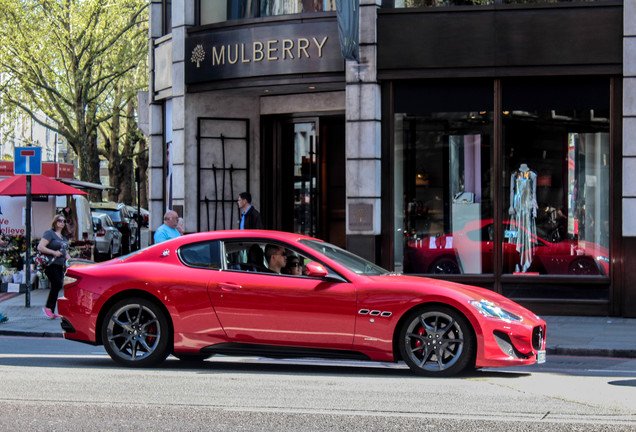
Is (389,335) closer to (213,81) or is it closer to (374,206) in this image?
(374,206)

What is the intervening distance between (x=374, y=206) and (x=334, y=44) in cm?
276

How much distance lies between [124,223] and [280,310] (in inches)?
889

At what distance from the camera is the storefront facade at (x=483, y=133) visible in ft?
50.2

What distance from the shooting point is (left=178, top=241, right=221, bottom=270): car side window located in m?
9.52

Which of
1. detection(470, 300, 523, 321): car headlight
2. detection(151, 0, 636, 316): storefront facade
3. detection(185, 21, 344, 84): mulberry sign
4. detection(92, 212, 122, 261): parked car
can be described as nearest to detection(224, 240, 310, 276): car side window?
detection(470, 300, 523, 321): car headlight

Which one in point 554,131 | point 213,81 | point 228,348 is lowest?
point 228,348

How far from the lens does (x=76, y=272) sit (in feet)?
32.1

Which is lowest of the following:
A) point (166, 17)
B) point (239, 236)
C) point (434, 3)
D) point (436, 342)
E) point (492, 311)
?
point (436, 342)

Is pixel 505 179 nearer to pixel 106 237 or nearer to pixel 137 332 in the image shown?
pixel 137 332

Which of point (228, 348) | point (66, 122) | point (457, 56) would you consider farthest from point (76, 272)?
point (66, 122)

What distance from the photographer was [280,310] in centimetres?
912

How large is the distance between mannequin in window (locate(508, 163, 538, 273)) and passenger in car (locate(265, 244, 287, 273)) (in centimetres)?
733

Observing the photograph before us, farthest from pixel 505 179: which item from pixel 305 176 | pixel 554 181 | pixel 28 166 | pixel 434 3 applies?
pixel 28 166

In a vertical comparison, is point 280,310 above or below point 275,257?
below
